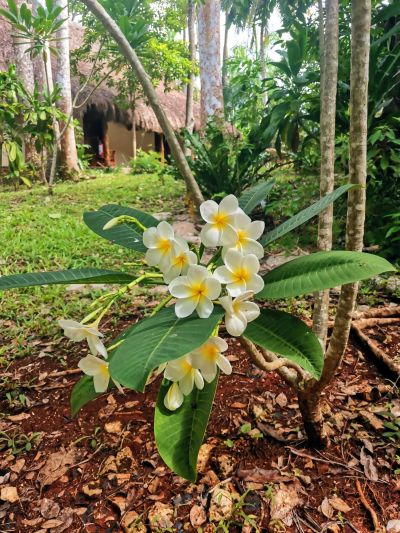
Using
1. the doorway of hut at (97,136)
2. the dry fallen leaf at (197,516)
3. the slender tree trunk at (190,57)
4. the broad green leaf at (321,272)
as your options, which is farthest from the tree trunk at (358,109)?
the doorway of hut at (97,136)

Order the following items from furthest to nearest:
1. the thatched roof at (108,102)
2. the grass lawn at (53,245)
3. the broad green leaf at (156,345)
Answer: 1. the thatched roof at (108,102)
2. the grass lawn at (53,245)
3. the broad green leaf at (156,345)

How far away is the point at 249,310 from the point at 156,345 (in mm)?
197

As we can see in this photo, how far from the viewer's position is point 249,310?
74 centimetres

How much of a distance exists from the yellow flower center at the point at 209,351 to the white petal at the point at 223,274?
4.8 inches

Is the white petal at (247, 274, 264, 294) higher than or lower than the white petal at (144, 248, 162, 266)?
lower

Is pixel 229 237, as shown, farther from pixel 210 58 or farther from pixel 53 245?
pixel 210 58

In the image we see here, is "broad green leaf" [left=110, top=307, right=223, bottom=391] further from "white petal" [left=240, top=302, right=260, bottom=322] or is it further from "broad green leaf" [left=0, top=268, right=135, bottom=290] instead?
"broad green leaf" [left=0, top=268, right=135, bottom=290]

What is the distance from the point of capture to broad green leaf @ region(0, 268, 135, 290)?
80cm

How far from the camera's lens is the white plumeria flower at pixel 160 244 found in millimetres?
789

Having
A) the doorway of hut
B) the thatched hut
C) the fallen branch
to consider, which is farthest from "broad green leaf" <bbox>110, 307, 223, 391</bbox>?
the doorway of hut

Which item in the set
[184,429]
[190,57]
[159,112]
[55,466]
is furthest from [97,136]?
[184,429]

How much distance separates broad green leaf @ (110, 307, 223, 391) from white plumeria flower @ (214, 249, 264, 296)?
56 mm

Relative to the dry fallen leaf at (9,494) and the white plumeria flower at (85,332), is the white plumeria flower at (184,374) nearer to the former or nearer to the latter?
the white plumeria flower at (85,332)

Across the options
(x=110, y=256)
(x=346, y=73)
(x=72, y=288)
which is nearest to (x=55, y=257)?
(x=110, y=256)
